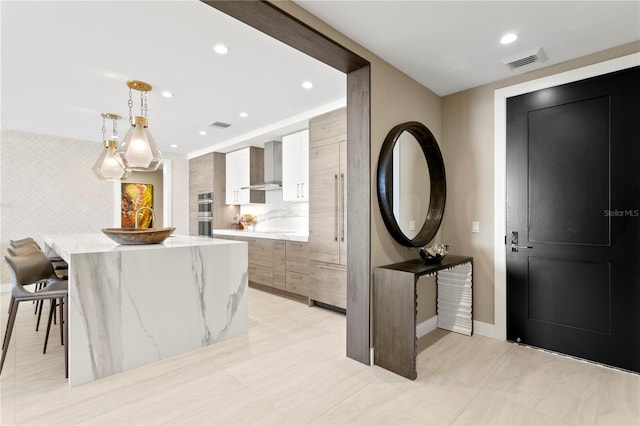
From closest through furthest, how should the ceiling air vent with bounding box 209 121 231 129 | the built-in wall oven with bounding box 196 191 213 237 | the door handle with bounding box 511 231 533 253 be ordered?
the door handle with bounding box 511 231 533 253 < the ceiling air vent with bounding box 209 121 231 129 < the built-in wall oven with bounding box 196 191 213 237

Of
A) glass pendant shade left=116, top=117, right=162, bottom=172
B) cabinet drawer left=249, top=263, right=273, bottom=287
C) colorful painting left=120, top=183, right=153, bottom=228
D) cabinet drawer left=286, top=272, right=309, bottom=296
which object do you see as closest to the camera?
glass pendant shade left=116, top=117, right=162, bottom=172

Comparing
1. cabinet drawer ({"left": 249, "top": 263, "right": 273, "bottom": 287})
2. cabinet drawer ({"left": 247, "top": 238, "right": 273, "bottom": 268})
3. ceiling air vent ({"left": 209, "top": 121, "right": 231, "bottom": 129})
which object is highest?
ceiling air vent ({"left": 209, "top": 121, "right": 231, "bottom": 129})

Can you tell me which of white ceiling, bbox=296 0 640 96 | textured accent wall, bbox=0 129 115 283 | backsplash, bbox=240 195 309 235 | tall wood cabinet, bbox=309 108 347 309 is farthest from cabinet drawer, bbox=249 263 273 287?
white ceiling, bbox=296 0 640 96

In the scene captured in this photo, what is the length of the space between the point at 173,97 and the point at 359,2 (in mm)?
2562

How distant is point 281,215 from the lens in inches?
219

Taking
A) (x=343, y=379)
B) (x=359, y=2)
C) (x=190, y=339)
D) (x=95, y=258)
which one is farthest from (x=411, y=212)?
(x=95, y=258)

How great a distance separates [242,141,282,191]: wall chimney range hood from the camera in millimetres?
→ 5105

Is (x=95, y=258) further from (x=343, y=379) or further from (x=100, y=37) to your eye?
(x=343, y=379)

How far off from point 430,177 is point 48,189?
598 centimetres

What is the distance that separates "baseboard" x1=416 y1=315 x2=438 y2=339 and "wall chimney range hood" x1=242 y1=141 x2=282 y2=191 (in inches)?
117

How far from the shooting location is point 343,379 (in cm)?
227

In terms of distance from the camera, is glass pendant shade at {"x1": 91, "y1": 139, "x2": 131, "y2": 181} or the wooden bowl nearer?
the wooden bowl

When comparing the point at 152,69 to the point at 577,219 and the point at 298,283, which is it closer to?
the point at 298,283

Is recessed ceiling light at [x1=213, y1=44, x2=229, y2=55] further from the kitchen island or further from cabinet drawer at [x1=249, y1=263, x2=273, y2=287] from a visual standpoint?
cabinet drawer at [x1=249, y1=263, x2=273, y2=287]
